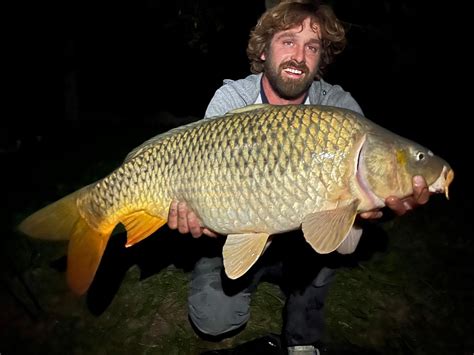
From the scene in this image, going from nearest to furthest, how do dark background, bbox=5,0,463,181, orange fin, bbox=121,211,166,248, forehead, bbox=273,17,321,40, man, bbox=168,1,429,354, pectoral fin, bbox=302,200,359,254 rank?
pectoral fin, bbox=302,200,359,254 < orange fin, bbox=121,211,166,248 < man, bbox=168,1,429,354 < forehead, bbox=273,17,321,40 < dark background, bbox=5,0,463,181

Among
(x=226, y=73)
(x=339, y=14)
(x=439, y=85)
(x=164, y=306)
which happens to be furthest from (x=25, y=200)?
(x=439, y=85)

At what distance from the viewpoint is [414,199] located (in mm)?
1389

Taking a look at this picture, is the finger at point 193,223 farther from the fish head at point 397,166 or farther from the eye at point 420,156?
the eye at point 420,156

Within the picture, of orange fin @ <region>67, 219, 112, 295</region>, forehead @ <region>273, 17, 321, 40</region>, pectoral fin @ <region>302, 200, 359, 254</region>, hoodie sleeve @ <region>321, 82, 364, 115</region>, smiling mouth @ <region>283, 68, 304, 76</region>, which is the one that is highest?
forehead @ <region>273, 17, 321, 40</region>

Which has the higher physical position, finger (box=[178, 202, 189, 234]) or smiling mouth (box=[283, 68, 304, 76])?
smiling mouth (box=[283, 68, 304, 76])

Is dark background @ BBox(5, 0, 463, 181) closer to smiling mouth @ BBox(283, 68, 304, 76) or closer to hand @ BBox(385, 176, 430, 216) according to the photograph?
smiling mouth @ BBox(283, 68, 304, 76)

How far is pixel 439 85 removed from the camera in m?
8.73

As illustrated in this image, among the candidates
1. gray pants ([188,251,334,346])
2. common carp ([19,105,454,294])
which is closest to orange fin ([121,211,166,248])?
common carp ([19,105,454,294])

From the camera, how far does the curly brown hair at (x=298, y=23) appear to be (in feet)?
6.82

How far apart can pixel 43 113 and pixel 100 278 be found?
7.09 m

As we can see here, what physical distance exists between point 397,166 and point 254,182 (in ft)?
1.53

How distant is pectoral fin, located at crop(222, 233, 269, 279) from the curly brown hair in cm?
114

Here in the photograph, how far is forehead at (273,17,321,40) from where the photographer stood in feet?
6.70

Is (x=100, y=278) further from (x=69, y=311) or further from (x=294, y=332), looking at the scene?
(x=294, y=332)
